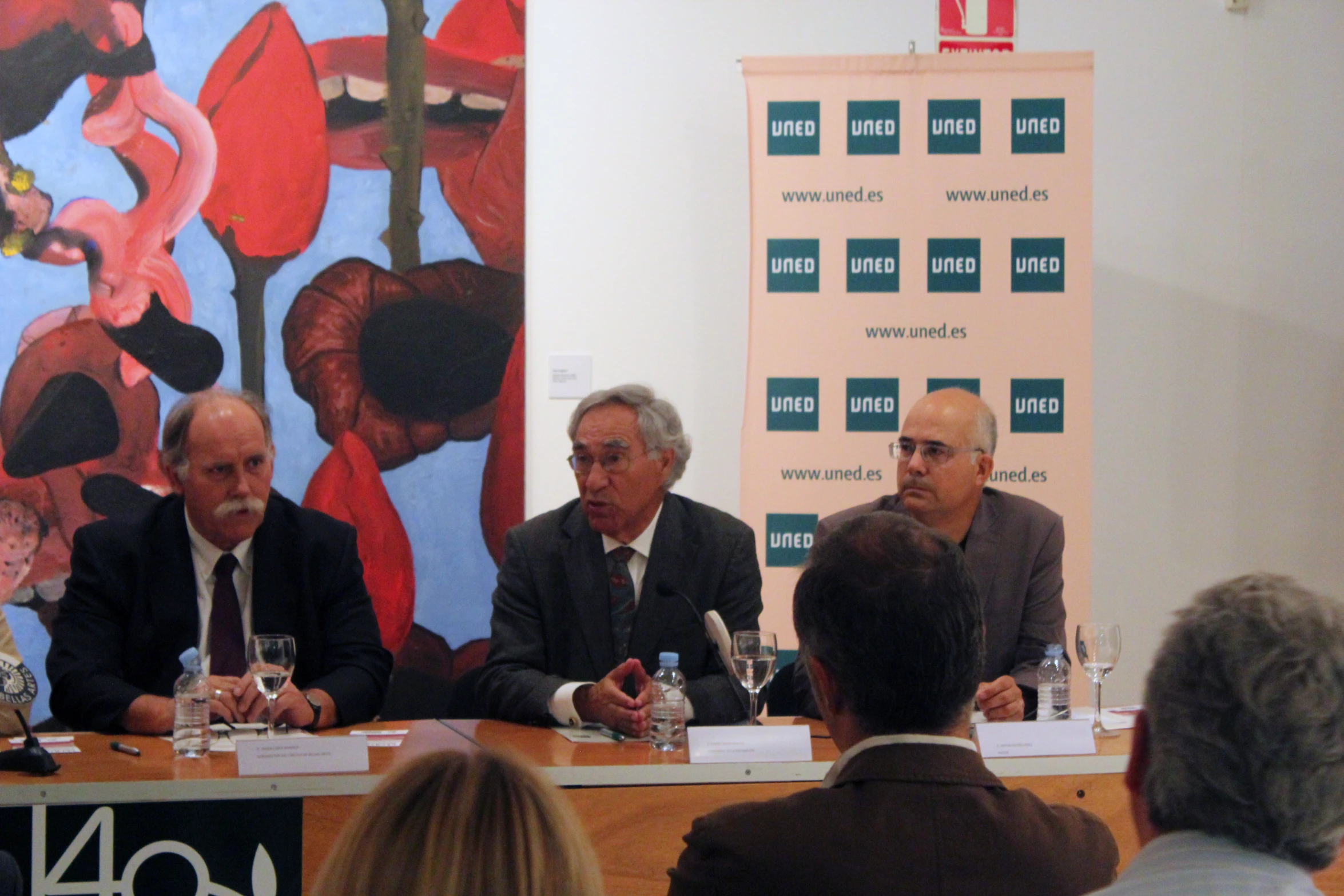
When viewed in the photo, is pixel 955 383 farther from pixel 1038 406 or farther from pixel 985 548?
pixel 985 548

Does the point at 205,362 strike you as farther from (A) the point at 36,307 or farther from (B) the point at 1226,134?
(B) the point at 1226,134

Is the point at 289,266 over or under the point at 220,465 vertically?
over

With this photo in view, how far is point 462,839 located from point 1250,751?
24.3 inches

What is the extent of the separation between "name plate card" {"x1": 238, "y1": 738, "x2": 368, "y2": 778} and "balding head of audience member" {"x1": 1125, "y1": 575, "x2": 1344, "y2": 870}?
1607 mm

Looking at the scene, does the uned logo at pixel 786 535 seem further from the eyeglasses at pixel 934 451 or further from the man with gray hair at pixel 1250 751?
the man with gray hair at pixel 1250 751

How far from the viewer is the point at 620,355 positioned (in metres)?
4.52

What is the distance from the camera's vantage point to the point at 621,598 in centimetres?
323

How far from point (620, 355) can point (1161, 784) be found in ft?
11.7

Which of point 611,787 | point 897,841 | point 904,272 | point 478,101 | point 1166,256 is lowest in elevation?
point 611,787

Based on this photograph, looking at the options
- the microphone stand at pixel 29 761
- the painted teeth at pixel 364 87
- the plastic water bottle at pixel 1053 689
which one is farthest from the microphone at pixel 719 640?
the painted teeth at pixel 364 87

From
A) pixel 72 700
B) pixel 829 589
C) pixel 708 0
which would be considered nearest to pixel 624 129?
pixel 708 0

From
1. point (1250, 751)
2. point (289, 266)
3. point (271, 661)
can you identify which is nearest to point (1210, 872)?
point (1250, 751)

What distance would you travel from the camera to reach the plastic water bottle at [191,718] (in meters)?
2.42

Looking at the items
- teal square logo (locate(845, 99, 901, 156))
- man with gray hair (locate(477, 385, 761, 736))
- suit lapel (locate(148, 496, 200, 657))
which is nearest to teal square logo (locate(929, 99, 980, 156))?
teal square logo (locate(845, 99, 901, 156))
